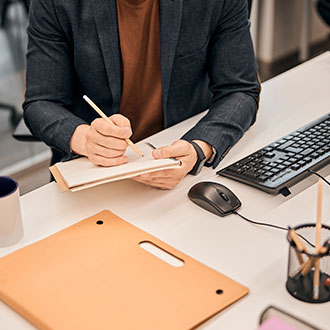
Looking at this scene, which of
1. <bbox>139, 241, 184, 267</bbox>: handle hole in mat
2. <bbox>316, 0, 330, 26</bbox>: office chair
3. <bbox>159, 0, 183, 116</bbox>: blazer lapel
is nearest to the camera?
<bbox>139, 241, 184, 267</bbox>: handle hole in mat

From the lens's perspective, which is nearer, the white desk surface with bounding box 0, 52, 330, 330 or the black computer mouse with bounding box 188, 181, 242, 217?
the white desk surface with bounding box 0, 52, 330, 330

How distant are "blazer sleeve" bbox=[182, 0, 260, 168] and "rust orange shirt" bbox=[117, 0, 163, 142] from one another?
16cm

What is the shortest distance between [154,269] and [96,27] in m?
0.69

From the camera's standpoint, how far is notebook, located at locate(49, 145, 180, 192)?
48.8 inches

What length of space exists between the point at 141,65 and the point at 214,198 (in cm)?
53

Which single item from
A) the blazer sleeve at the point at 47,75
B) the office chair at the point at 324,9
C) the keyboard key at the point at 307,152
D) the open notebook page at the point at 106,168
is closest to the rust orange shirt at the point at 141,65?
the blazer sleeve at the point at 47,75

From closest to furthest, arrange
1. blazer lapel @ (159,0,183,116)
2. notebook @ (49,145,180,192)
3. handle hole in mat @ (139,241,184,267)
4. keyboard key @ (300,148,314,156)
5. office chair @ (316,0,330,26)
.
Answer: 1. handle hole in mat @ (139,241,184,267)
2. notebook @ (49,145,180,192)
3. keyboard key @ (300,148,314,156)
4. blazer lapel @ (159,0,183,116)
5. office chair @ (316,0,330,26)

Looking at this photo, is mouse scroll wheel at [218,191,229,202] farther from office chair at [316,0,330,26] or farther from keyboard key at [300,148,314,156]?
office chair at [316,0,330,26]

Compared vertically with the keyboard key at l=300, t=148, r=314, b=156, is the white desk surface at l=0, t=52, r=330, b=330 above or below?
below

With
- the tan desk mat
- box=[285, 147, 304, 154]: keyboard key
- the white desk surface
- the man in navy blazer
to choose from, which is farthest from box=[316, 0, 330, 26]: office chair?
the tan desk mat

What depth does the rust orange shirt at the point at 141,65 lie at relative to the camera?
1569 millimetres

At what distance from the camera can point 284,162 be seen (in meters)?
1.38

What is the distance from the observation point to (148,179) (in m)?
1.33

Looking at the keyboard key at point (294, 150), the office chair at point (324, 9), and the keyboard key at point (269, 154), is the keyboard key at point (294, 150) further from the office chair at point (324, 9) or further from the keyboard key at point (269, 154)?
the office chair at point (324, 9)
